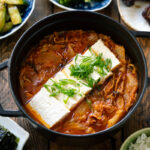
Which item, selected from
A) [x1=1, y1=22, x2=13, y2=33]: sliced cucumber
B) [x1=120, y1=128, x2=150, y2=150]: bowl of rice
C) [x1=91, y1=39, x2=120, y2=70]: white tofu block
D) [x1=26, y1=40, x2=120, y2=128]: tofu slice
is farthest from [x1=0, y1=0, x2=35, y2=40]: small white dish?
[x1=120, y1=128, x2=150, y2=150]: bowl of rice

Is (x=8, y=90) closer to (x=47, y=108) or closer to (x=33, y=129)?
(x=33, y=129)

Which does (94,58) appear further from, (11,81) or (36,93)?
(11,81)

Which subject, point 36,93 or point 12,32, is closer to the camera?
point 36,93

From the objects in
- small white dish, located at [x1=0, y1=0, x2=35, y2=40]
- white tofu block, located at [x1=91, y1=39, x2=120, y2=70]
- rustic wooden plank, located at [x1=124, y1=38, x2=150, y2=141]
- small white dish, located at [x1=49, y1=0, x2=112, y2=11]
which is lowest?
rustic wooden plank, located at [x1=124, y1=38, x2=150, y2=141]

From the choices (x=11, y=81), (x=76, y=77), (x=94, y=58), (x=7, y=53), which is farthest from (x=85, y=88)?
(x=7, y=53)

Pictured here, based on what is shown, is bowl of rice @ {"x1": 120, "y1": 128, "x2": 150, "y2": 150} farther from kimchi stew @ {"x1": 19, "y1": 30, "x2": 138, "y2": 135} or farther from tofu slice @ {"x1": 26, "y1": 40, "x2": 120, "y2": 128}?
tofu slice @ {"x1": 26, "y1": 40, "x2": 120, "y2": 128}

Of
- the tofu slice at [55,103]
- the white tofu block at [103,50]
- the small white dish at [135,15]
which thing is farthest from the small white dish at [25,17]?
the small white dish at [135,15]

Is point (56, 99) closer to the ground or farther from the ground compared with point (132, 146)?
farther from the ground

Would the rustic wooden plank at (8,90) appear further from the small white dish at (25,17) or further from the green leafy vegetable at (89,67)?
the green leafy vegetable at (89,67)
